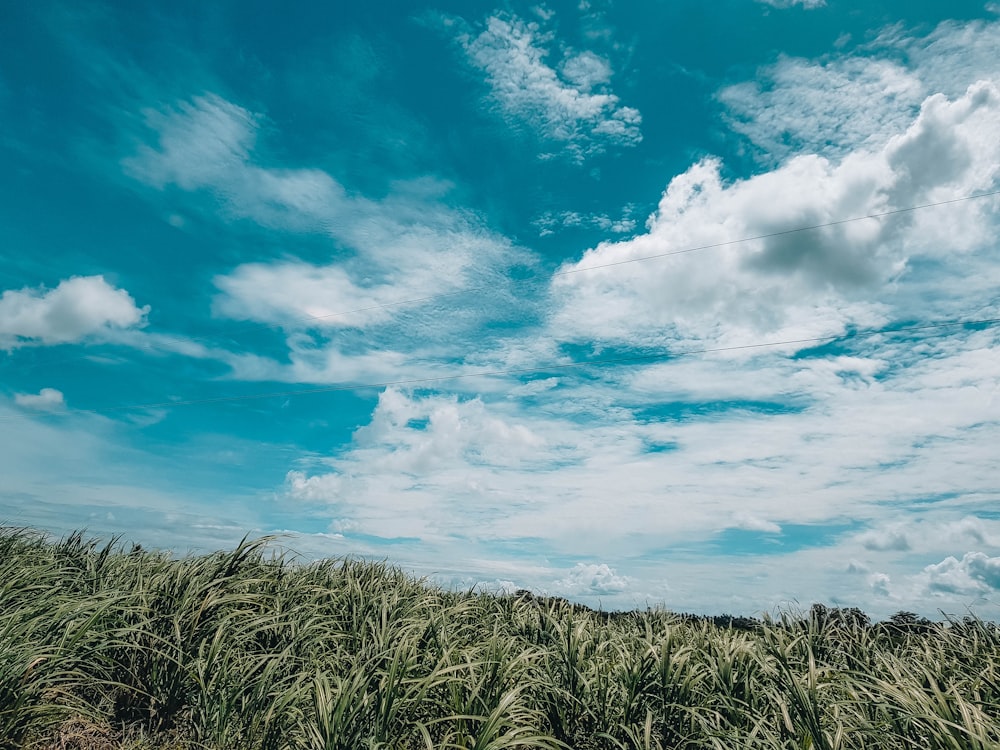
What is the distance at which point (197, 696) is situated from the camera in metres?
4.91

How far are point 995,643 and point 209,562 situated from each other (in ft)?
28.7

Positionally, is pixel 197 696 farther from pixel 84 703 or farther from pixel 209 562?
pixel 209 562

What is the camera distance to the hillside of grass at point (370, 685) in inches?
164

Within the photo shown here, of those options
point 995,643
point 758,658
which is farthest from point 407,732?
point 995,643

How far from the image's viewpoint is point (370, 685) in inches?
194

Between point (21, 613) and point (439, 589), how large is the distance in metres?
5.55

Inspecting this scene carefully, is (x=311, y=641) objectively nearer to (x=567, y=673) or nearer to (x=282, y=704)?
(x=282, y=704)

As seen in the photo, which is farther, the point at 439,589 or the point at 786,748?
the point at 439,589

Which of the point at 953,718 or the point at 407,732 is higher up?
the point at 953,718

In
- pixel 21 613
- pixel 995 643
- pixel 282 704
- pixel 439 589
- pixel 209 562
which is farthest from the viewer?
pixel 439 589

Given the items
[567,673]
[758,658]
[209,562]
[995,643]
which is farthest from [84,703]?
[995,643]

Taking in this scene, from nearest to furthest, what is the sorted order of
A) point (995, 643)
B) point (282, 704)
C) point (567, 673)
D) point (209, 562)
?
1. point (282, 704)
2. point (567, 673)
3. point (209, 562)
4. point (995, 643)

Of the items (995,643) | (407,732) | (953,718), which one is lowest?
(407,732)

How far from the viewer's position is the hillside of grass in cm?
416
